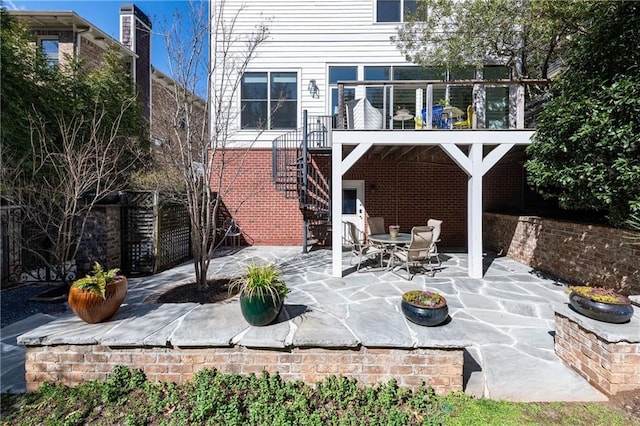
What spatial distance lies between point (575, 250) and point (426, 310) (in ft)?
15.1

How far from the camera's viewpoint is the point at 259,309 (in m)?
2.76

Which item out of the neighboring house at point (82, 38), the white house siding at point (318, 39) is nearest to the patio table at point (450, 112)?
the white house siding at point (318, 39)

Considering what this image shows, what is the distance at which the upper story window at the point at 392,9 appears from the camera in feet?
28.5

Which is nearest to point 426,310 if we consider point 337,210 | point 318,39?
point 337,210

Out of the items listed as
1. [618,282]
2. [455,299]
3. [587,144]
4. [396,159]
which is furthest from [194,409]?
[396,159]

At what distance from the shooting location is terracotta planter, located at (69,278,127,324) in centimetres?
281

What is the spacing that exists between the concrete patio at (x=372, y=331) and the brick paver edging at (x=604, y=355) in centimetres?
12

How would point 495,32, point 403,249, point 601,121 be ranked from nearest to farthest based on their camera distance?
point 601,121 < point 403,249 < point 495,32

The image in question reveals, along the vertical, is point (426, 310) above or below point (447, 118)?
below

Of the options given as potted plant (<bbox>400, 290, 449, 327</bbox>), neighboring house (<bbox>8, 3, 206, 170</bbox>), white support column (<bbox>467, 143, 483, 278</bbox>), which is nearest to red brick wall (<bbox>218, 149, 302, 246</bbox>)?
neighboring house (<bbox>8, 3, 206, 170</bbox>)

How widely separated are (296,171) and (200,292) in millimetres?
4769

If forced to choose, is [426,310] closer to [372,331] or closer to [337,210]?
[372,331]

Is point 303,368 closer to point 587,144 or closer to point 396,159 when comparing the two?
point 587,144

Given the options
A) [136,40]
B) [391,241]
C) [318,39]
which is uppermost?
[136,40]
